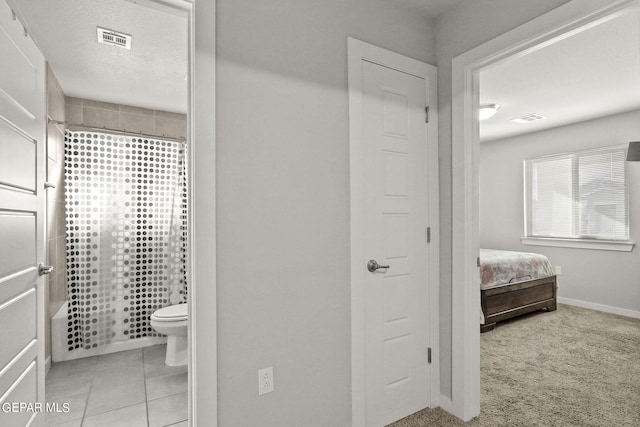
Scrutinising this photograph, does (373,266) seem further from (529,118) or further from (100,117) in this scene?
(529,118)

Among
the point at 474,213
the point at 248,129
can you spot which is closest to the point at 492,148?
the point at 474,213

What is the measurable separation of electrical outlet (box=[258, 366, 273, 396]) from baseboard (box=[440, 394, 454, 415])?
1227 millimetres

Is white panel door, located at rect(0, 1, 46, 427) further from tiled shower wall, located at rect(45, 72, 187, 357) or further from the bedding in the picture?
the bedding

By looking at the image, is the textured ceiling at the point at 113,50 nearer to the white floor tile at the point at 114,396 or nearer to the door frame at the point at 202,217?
the door frame at the point at 202,217

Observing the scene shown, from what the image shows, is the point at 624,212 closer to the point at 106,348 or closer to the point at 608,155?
the point at 608,155

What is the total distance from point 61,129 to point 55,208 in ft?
2.42

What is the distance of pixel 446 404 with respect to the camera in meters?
2.25

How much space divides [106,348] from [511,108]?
5200 mm

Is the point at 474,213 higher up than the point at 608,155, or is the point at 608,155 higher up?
the point at 608,155

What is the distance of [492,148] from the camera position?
243 inches

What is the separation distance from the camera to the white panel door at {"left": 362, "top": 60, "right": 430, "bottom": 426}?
6.75 ft

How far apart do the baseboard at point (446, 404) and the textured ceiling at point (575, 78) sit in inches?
83.5

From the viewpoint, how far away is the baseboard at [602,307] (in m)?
4.37

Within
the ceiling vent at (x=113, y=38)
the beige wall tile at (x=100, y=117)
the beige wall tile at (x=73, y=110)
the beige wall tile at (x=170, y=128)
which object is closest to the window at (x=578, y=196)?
the beige wall tile at (x=170, y=128)
